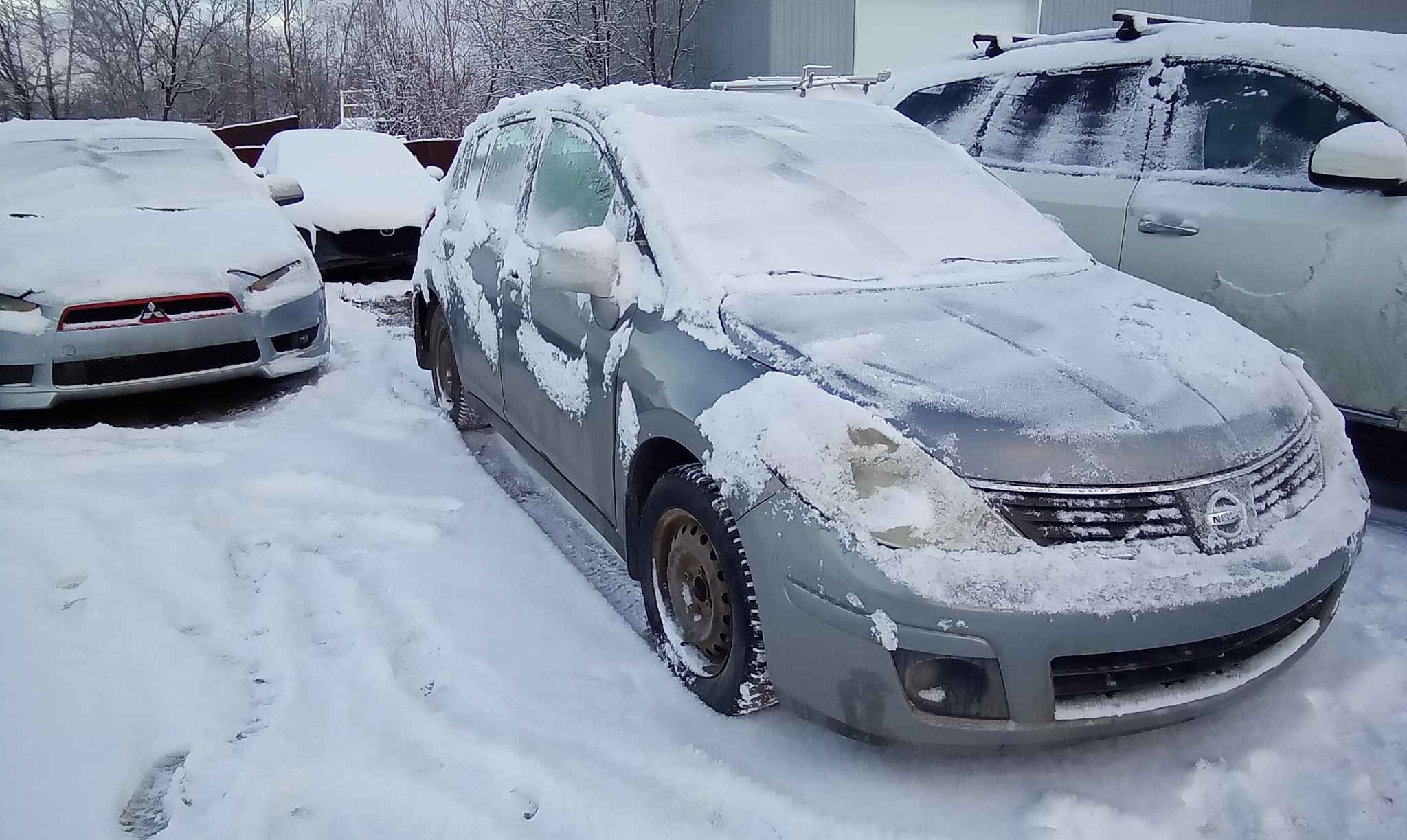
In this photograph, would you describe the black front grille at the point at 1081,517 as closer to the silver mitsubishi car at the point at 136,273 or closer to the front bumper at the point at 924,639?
the front bumper at the point at 924,639

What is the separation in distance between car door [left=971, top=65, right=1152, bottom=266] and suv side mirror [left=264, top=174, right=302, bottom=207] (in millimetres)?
4481

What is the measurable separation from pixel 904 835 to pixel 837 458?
848 millimetres

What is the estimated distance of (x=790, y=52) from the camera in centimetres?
1947

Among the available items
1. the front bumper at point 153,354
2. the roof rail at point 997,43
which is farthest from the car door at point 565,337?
the roof rail at point 997,43

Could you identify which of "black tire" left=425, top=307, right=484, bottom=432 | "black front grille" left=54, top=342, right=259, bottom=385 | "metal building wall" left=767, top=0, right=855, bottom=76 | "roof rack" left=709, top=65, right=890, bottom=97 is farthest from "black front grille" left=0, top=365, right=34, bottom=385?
"metal building wall" left=767, top=0, right=855, bottom=76

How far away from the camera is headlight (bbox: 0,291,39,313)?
15.2ft

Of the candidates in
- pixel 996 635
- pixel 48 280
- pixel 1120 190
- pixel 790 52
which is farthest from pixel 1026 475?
pixel 790 52

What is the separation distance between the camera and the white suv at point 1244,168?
11.7 feet

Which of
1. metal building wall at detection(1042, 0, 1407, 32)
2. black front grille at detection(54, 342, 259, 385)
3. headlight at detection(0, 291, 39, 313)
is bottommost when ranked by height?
black front grille at detection(54, 342, 259, 385)

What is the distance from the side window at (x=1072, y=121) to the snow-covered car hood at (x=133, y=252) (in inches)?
161

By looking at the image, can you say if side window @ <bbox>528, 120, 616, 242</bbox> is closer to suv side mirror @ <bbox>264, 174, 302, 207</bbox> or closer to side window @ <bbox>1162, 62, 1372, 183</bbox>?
side window @ <bbox>1162, 62, 1372, 183</bbox>

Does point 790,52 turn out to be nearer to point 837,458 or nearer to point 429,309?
point 429,309

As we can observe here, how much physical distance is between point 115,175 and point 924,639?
240 inches

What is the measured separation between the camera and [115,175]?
596cm
